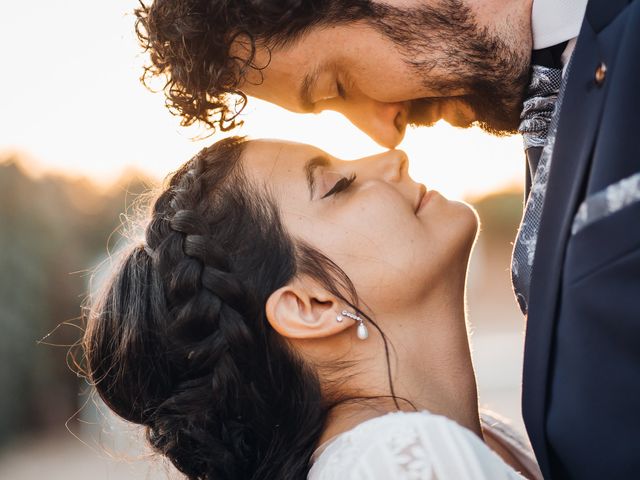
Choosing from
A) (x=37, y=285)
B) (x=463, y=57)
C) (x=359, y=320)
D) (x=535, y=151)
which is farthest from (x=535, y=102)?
(x=37, y=285)

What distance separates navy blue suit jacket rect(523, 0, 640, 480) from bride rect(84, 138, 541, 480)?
67cm

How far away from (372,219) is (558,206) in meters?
0.85

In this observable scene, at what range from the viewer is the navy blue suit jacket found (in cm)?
185

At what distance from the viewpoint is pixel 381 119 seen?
3242 millimetres

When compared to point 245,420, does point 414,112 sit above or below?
above

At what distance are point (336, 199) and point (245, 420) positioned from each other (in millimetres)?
874

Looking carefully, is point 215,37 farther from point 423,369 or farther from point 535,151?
point 423,369

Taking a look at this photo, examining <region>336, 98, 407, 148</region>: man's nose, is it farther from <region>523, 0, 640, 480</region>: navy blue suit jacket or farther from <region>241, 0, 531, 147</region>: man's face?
<region>523, 0, 640, 480</region>: navy blue suit jacket

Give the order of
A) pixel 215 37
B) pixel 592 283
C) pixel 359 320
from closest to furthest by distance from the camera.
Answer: pixel 592 283, pixel 359 320, pixel 215 37

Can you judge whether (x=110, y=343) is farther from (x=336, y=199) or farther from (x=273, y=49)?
(x=273, y=49)

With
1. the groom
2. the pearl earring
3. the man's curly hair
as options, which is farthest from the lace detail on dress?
the man's curly hair

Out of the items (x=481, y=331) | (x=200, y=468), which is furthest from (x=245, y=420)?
(x=481, y=331)

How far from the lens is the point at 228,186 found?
2.98 m

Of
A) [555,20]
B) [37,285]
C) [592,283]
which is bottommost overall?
[37,285]
